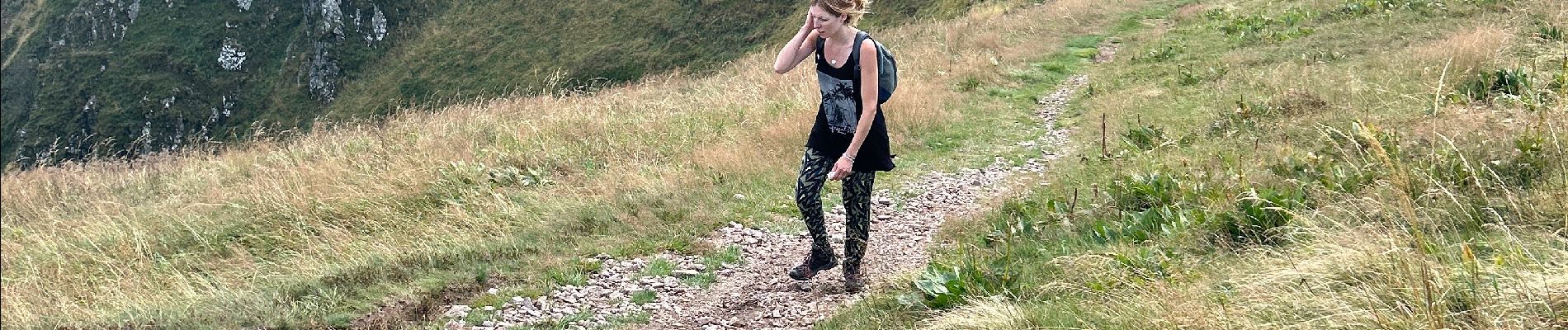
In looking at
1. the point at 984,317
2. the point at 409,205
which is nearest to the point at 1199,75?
the point at 984,317

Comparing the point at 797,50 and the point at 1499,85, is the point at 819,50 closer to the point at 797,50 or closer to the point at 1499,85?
the point at 797,50

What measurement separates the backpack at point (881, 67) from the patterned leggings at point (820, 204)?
537 mm

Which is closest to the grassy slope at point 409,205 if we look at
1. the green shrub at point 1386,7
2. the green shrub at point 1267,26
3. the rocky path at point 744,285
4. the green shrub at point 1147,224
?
the rocky path at point 744,285

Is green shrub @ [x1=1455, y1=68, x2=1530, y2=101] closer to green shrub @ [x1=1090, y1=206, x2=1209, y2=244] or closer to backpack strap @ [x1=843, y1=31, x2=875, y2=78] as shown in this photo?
green shrub @ [x1=1090, y1=206, x2=1209, y2=244]

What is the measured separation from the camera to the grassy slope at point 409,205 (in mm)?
6039

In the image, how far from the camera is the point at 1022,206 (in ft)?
19.0

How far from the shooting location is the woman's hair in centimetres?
436

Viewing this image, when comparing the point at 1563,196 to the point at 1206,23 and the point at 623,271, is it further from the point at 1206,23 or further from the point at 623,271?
the point at 1206,23

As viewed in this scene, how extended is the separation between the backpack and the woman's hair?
0.10 meters

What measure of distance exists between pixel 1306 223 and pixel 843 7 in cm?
233

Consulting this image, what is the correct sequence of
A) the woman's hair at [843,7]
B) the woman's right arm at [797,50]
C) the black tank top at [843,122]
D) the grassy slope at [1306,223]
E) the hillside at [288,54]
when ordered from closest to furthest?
the grassy slope at [1306,223] → the woman's hair at [843,7] → the black tank top at [843,122] → the woman's right arm at [797,50] → the hillside at [288,54]

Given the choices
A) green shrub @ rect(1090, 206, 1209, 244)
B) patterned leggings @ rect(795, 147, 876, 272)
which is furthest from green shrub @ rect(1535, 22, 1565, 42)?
patterned leggings @ rect(795, 147, 876, 272)

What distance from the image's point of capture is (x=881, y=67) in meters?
4.54

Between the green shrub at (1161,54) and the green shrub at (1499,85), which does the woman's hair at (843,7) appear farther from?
the green shrub at (1161,54)
